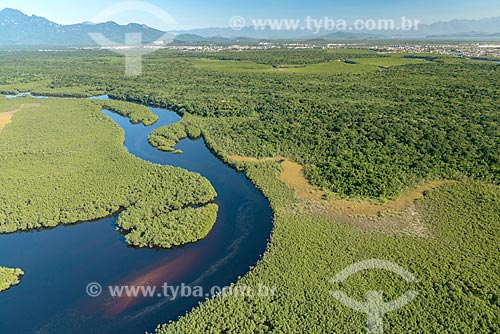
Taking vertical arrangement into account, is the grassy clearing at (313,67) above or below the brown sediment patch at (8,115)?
above

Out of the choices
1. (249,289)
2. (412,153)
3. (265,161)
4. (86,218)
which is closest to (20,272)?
(86,218)

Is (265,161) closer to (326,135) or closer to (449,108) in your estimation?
(326,135)

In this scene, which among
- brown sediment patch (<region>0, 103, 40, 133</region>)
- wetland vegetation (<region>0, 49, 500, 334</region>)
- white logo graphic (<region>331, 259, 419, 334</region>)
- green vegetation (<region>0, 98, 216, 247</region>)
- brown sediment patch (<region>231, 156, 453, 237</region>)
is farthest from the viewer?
brown sediment patch (<region>0, 103, 40, 133</region>)

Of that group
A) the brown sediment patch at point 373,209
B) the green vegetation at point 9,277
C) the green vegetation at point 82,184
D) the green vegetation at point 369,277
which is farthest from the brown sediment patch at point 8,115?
the green vegetation at point 369,277

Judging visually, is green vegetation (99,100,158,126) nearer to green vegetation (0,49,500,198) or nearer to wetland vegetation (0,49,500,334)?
wetland vegetation (0,49,500,334)

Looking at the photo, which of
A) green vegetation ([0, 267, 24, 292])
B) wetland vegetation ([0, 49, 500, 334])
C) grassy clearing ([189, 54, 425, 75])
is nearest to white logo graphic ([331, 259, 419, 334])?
wetland vegetation ([0, 49, 500, 334])

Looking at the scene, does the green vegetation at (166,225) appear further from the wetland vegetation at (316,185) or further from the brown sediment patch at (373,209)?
the brown sediment patch at (373,209)
